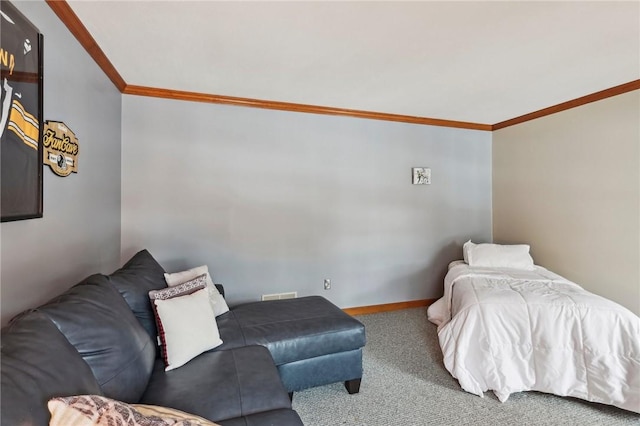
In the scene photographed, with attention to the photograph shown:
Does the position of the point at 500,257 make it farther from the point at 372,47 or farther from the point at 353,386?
the point at 372,47

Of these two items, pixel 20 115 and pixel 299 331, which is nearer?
pixel 20 115

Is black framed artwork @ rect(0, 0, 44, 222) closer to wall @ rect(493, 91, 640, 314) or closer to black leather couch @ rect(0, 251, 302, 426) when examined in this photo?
black leather couch @ rect(0, 251, 302, 426)

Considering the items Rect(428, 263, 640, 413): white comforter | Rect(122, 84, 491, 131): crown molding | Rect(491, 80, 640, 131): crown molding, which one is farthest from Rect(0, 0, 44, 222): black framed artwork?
Rect(491, 80, 640, 131): crown molding

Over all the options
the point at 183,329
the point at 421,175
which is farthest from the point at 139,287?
the point at 421,175

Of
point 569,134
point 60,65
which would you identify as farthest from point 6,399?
point 569,134

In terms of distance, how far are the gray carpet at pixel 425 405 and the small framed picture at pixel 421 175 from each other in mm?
2108

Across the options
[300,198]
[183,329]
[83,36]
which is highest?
[83,36]

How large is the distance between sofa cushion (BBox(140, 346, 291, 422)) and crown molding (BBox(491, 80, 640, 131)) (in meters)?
3.77

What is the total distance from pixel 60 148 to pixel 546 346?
3.27 metres

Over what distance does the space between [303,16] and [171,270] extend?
2.49 meters

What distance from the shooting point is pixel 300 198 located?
3271 mm

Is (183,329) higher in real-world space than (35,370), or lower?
lower

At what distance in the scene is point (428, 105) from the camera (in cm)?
322

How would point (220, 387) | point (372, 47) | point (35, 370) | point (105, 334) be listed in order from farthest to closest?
point (372, 47), point (220, 387), point (105, 334), point (35, 370)
